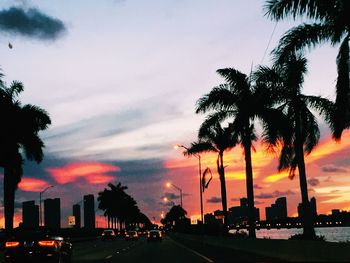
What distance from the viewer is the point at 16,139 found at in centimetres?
5175

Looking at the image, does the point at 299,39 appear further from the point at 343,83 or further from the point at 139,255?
the point at 139,255

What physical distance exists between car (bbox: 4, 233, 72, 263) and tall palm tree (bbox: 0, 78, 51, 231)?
2905 centimetres

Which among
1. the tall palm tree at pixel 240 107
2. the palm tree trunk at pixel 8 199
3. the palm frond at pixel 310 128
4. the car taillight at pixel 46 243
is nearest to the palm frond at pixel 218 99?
the tall palm tree at pixel 240 107

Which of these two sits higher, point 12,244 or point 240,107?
point 240,107

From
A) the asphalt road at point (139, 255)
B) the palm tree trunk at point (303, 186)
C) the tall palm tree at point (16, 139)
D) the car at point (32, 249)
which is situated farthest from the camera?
the tall palm tree at point (16, 139)

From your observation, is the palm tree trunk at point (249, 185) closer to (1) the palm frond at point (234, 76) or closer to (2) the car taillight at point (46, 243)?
(1) the palm frond at point (234, 76)

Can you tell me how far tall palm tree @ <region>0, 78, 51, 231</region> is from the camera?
5009cm

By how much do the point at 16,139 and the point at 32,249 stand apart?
106ft

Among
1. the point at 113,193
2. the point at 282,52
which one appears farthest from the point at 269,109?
the point at 113,193

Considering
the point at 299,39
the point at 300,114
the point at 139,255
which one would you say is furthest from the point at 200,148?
the point at 299,39

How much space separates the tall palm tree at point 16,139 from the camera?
50.1 metres

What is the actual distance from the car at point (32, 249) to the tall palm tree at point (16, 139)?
2905 cm

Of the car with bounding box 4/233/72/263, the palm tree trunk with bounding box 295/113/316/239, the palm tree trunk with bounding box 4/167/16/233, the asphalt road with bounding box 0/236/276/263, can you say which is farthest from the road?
the palm tree trunk with bounding box 4/167/16/233

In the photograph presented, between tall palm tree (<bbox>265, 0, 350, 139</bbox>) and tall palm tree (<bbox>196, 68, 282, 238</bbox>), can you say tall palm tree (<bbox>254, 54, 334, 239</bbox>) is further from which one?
tall palm tree (<bbox>265, 0, 350, 139</bbox>)
